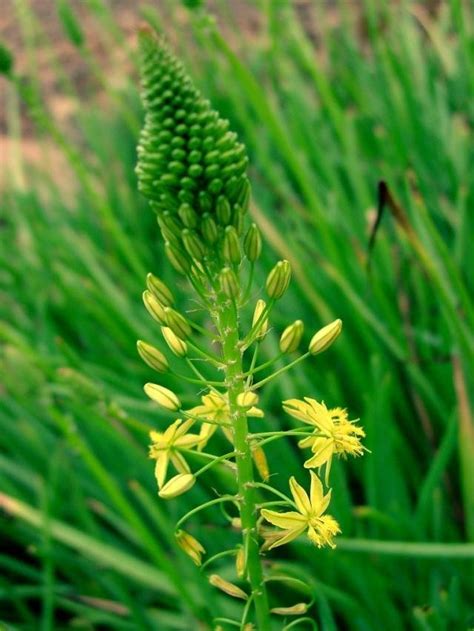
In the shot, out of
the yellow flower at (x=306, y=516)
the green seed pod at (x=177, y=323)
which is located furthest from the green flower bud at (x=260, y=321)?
the yellow flower at (x=306, y=516)

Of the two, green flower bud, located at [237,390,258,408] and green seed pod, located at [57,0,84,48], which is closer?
green flower bud, located at [237,390,258,408]

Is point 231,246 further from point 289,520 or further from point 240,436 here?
point 289,520

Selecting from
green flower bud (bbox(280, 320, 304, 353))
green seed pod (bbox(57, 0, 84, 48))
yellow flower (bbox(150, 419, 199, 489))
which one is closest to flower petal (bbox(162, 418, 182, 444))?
yellow flower (bbox(150, 419, 199, 489))

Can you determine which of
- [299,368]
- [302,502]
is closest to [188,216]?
[302,502]

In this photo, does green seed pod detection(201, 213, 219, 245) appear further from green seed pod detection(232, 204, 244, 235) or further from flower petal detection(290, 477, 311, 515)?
flower petal detection(290, 477, 311, 515)

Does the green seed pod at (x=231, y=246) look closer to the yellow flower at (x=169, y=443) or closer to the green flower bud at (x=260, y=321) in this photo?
the green flower bud at (x=260, y=321)

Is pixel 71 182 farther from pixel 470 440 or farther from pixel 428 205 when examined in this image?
pixel 470 440

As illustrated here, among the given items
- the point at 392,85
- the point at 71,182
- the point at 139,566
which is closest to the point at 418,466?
the point at 139,566
